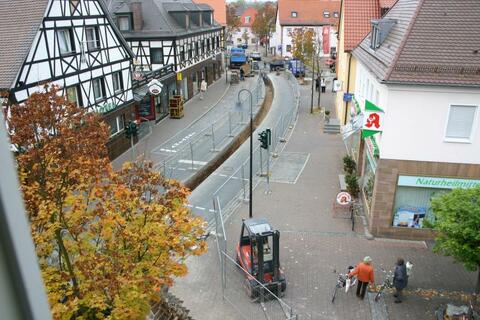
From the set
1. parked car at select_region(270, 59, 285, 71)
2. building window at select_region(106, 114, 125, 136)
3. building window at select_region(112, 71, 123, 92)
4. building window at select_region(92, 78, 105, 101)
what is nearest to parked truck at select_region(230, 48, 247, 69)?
parked car at select_region(270, 59, 285, 71)

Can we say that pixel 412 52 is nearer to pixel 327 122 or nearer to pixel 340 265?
pixel 340 265

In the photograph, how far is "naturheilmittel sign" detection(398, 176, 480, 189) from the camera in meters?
15.4

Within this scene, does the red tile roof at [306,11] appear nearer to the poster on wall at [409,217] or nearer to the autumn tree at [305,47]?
the autumn tree at [305,47]

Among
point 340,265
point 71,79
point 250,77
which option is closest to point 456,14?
point 340,265

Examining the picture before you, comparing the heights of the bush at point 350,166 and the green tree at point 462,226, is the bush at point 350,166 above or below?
below

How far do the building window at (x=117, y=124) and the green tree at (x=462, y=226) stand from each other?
20.4 meters

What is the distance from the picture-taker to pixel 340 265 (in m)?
15.0

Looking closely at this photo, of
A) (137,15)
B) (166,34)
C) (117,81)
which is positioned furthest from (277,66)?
(117,81)

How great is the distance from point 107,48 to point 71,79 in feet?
13.9

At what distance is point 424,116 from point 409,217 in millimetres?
3901

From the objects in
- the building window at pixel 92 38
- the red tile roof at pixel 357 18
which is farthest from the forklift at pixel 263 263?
the red tile roof at pixel 357 18

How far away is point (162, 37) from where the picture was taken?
1451 inches

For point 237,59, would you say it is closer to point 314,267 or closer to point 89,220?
point 314,267

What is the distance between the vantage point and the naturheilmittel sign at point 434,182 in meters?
15.4
